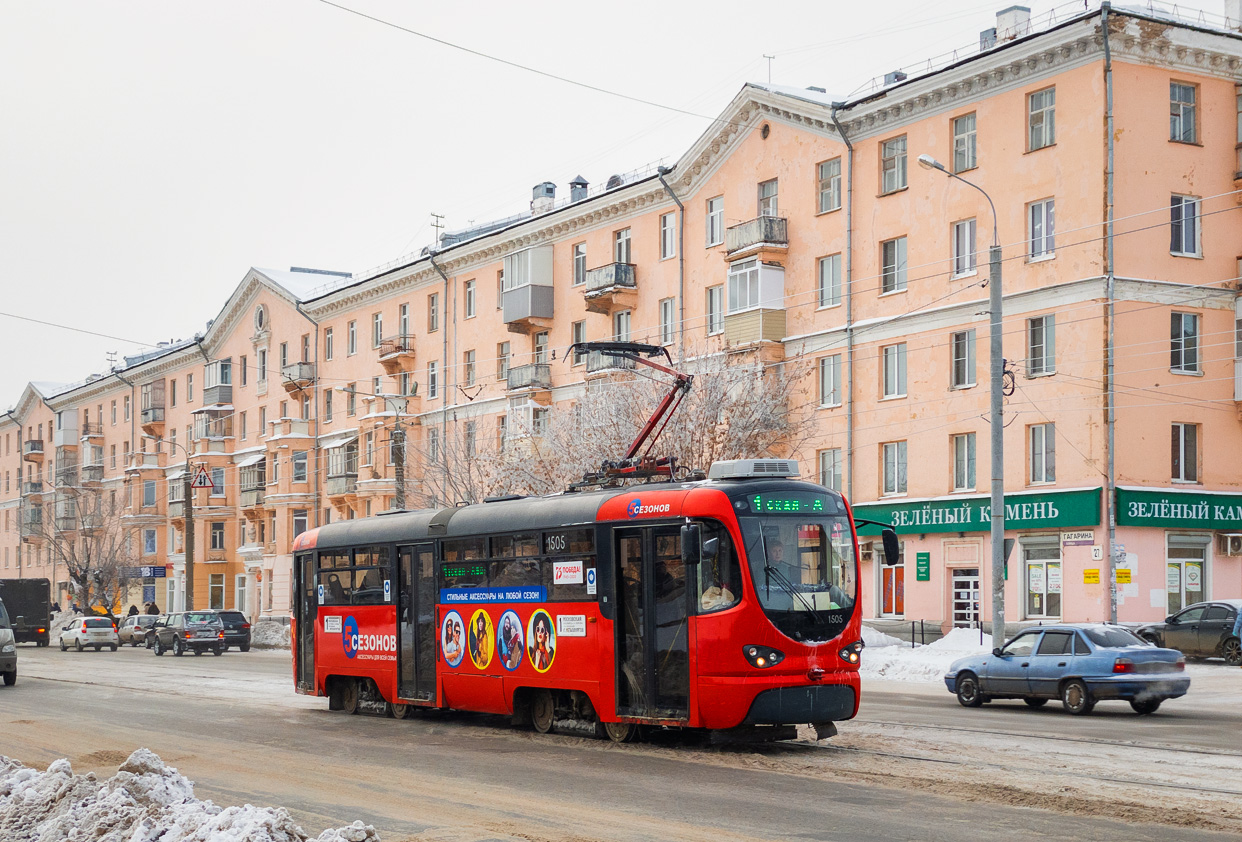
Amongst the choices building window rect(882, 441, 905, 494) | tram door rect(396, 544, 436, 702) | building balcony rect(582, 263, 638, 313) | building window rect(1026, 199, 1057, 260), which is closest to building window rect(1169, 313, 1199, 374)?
building window rect(1026, 199, 1057, 260)

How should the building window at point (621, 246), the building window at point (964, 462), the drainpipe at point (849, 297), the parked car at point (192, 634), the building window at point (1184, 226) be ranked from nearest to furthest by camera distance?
the building window at point (1184, 226) < the building window at point (964, 462) < the drainpipe at point (849, 297) < the parked car at point (192, 634) < the building window at point (621, 246)

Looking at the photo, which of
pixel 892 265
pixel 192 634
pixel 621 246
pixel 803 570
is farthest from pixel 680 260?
pixel 803 570

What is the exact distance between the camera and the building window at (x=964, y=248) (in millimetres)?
38844

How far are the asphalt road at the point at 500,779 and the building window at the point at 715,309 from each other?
24456 mm

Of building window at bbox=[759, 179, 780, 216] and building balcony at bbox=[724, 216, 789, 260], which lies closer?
building balcony at bbox=[724, 216, 789, 260]

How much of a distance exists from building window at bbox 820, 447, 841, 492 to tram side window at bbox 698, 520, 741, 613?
28.0m

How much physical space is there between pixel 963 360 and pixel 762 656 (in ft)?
84.3

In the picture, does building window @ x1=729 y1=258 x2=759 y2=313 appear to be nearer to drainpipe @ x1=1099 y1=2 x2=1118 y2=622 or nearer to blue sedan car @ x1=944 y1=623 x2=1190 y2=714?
drainpipe @ x1=1099 y1=2 x2=1118 y2=622

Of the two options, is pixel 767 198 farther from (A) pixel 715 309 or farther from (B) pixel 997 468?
(B) pixel 997 468

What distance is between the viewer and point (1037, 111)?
37.3 metres

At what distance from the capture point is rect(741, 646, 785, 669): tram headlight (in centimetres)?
1497

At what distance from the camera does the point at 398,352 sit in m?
62.6

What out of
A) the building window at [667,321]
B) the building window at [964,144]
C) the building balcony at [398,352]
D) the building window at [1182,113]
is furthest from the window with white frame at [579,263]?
the building window at [1182,113]

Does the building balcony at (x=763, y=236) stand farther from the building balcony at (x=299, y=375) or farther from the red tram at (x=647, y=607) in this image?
the building balcony at (x=299, y=375)
